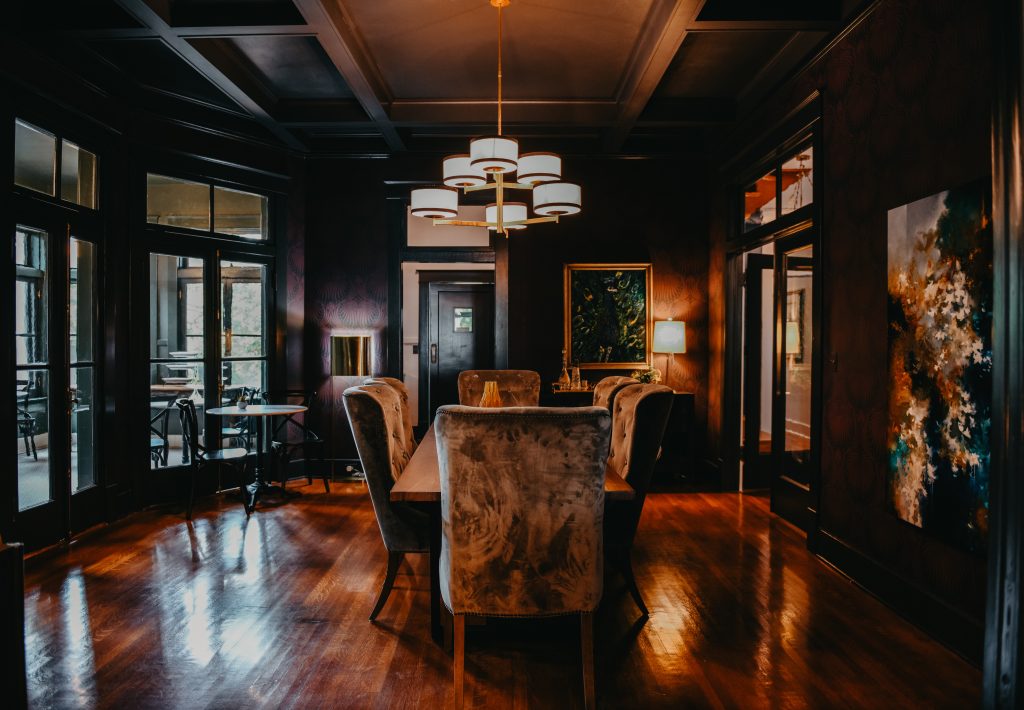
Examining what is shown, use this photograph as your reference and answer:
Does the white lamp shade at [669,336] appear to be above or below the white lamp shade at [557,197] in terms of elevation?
below

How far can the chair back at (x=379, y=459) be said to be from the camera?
2.85m

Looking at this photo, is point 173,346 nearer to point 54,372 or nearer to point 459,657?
point 54,372

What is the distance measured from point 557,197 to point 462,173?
2.07ft

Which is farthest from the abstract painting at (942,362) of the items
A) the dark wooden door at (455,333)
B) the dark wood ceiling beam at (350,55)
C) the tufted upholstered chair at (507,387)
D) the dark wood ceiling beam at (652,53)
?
the dark wooden door at (455,333)

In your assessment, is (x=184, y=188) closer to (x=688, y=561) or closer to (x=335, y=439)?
(x=335, y=439)

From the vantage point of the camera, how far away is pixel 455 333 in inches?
357

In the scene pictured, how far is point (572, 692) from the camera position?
8.00 ft

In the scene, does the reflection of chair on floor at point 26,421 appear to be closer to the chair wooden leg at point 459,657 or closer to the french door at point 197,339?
the french door at point 197,339

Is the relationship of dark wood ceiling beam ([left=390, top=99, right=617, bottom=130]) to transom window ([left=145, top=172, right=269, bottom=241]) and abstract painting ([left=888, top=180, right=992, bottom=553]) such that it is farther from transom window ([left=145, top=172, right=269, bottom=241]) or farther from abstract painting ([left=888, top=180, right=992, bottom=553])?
abstract painting ([left=888, top=180, right=992, bottom=553])

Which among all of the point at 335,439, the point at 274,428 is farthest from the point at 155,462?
the point at 335,439

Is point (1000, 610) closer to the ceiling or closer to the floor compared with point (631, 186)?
closer to the floor

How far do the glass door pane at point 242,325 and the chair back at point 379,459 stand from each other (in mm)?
3214

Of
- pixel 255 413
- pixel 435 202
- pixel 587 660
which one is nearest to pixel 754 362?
pixel 435 202

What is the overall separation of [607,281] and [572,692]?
4.35m
